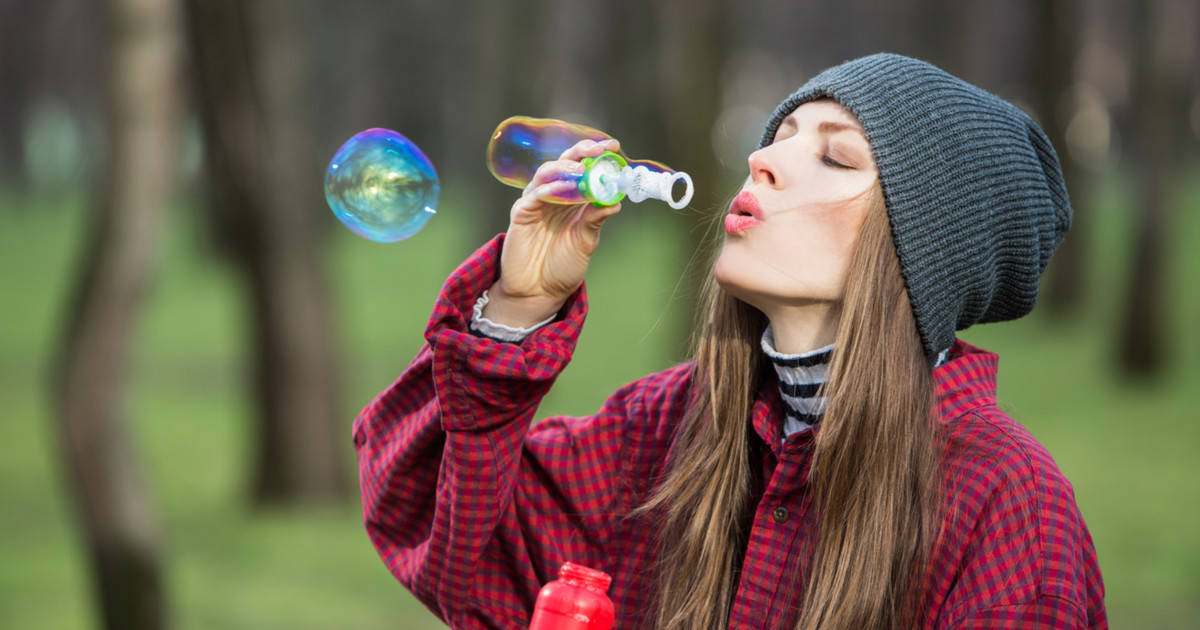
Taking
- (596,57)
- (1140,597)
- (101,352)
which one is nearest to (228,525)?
(101,352)

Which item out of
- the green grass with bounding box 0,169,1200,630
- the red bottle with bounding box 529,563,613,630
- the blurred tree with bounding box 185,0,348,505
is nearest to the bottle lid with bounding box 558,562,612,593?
the red bottle with bounding box 529,563,613,630

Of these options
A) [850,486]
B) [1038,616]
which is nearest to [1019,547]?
[1038,616]

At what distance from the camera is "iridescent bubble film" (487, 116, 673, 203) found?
2.42 m

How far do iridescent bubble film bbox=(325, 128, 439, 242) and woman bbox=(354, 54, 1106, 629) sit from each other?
0.36 m

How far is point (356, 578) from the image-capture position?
6.61 m

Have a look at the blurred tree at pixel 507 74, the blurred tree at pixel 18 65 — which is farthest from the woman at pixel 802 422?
the blurred tree at pixel 18 65

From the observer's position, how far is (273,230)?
7.06 meters

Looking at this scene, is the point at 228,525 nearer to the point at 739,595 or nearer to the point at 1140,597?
the point at 1140,597

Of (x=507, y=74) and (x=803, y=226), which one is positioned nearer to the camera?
(x=803, y=226)

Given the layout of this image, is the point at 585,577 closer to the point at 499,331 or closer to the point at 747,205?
the point at 499,331

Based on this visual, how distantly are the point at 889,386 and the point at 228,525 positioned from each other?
5859mm

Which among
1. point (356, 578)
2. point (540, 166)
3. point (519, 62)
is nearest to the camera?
point (540, 166)

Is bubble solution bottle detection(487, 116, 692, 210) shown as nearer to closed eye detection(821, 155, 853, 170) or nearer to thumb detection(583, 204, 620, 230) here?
thumb detection(583, 204, 620, 230)

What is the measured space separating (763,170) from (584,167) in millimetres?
309
